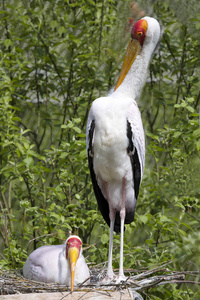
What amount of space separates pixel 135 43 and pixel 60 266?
3.79 ft

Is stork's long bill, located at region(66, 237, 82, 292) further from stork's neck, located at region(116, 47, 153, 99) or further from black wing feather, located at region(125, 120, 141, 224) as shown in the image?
stork's neck, located at region(116, 47, 153, 99)

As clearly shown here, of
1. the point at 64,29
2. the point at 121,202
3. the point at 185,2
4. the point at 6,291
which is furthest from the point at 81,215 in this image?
the point at 185,2

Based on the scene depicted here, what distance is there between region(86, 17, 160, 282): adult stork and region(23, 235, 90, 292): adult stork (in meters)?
0.15

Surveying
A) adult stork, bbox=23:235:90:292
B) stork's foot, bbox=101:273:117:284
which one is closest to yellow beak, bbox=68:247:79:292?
adult stork, bbox=23:235:90:292

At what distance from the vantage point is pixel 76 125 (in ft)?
12.6

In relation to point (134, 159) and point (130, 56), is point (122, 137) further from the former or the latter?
point (130, 56)

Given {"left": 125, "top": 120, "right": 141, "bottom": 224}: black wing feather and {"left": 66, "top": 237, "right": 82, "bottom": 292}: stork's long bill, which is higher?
{"left": 125, "top": 120, "right": 141, "bottom": 224}: black wing feather

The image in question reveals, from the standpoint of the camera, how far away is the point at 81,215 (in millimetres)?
3148

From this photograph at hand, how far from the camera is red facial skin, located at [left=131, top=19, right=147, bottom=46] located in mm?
2186

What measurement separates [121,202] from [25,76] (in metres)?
2.06

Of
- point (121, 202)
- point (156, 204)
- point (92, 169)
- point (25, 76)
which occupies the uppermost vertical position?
point (25, 76)

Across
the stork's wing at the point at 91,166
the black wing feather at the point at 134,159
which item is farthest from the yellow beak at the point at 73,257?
the black wing feather at the point at 134,159

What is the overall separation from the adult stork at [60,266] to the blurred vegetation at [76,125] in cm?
61

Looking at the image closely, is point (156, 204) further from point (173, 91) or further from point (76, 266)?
point (76, 266)
